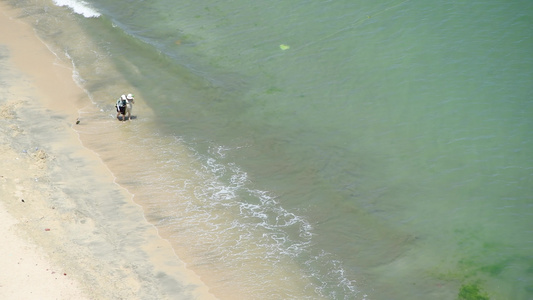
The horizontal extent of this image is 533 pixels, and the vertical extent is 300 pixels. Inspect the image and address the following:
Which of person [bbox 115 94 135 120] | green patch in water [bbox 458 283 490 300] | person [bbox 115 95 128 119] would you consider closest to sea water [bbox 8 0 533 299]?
green patch in water [bbox 458 283 490 300]

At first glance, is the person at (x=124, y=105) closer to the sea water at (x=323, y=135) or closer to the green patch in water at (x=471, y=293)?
the sea water at (x=323, y=135)

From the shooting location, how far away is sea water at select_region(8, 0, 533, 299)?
15930 millimetres

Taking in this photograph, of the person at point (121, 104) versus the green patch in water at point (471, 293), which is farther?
the person at point (121, 104)

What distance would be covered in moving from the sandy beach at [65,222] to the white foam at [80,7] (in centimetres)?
672

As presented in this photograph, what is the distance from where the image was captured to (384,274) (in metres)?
15.6

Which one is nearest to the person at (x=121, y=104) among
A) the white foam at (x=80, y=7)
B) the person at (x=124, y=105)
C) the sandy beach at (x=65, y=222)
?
the person at (x=124, y=105)

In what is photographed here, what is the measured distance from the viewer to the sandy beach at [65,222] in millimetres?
14422

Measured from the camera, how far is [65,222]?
1617cm

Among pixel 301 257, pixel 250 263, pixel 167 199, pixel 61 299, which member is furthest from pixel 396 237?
pixel 61 299

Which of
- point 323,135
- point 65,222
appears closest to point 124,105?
point 65,222

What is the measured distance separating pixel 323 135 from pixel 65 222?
25.6 feet

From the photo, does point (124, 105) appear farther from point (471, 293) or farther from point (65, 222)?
point (471, 293)

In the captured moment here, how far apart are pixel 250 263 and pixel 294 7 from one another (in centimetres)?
1328

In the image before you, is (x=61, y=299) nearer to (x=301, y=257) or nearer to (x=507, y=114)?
(x=301, y=257)
